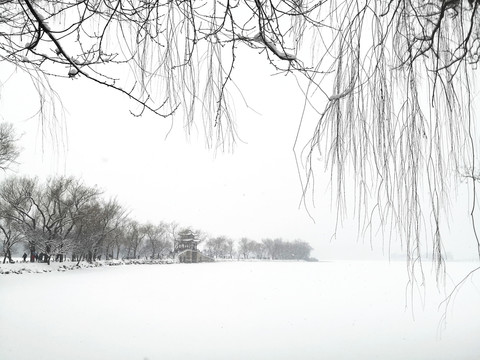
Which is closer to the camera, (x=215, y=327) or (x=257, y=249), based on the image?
(x=215, y=327)

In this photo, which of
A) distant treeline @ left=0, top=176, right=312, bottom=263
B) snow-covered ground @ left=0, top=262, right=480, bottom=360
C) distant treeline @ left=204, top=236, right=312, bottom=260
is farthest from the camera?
distant treeline @ left=204, top=236, right=312, bottom=260

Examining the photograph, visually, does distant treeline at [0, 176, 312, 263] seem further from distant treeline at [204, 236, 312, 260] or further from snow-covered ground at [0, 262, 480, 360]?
distant treeline at [204, 236, 312, 260]

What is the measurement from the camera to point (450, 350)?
19.4 feet

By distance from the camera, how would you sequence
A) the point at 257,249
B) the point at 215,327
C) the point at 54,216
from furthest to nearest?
the point at 257,249, the point at 54,216, the point at 215,327

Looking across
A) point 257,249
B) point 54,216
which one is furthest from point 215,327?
point 257,249

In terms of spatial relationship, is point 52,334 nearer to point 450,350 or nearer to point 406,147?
point 406,147

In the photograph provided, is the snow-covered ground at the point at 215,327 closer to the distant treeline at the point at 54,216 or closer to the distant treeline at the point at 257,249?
the distant treeline at the point at 54,216

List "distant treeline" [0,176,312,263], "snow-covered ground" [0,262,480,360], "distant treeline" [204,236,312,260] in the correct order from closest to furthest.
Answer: "snow-covered ground" [0,262,480,360] < "distant treeline" [0,176,312,263] < "distant treeline" [204,236,312,260]

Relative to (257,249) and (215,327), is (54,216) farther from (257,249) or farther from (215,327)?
(257,249)

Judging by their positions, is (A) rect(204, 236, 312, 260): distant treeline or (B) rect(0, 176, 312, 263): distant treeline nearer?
(B) rect(0, 176, 312, 263): distant treeline

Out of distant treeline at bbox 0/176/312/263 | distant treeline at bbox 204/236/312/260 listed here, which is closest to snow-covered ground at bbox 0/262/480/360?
distant treeline at bbox 0/176/312/263

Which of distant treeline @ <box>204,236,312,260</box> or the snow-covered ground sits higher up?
the snow-covered ground

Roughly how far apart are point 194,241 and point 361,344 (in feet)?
145

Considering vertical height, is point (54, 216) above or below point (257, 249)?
above
